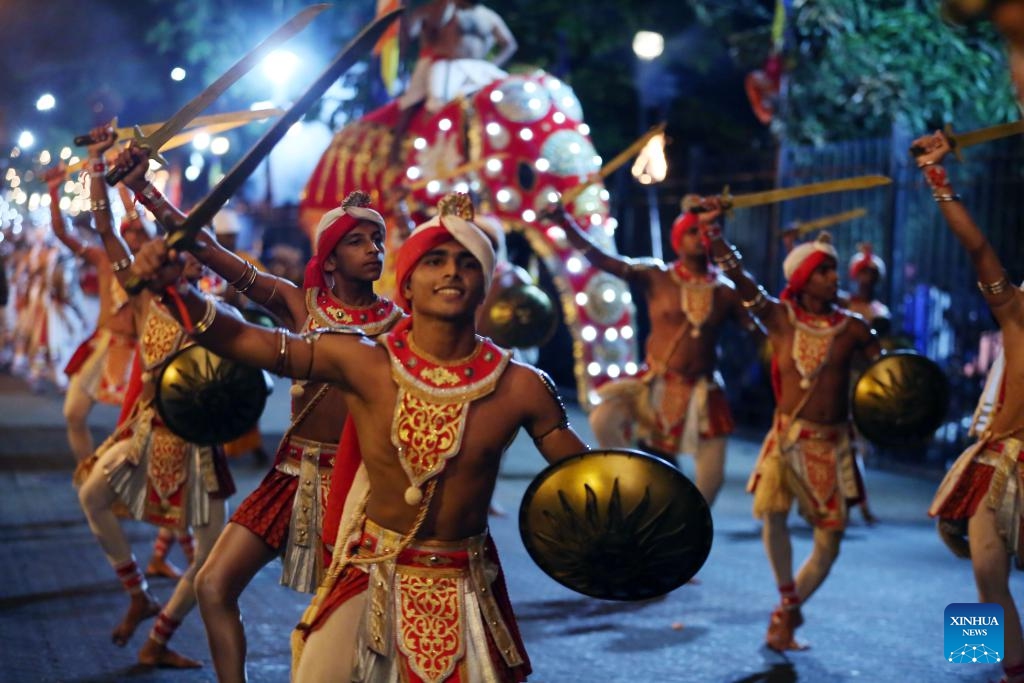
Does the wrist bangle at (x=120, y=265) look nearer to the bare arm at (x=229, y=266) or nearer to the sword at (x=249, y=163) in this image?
the bare arm at (x=229, y=266)

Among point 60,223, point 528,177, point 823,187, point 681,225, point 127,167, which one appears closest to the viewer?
point 127,167

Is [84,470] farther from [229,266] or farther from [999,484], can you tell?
[999,484]

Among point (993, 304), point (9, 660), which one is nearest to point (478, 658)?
point (993, 304)

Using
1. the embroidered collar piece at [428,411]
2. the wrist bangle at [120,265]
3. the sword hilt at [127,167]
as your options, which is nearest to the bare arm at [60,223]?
the wrist bangle at [120,265]

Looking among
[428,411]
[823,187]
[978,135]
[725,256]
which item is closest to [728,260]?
[725,256]

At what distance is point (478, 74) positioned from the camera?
1352 centimetres

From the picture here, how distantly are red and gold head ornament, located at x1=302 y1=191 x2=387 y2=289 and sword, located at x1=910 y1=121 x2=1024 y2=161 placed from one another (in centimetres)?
198

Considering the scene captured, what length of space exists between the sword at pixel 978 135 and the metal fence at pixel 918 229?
6.71 meters

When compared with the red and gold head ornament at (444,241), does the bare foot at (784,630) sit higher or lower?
lower

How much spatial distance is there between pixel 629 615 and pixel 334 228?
3.22 metres

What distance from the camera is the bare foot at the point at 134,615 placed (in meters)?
6.60

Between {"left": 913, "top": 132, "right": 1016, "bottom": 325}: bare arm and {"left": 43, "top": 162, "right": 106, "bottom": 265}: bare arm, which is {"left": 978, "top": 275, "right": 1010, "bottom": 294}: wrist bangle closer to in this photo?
{"left": 913, "top": 132, "right": 1016, "bottom": 325}: bare arm

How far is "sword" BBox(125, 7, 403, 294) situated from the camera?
11.1ft

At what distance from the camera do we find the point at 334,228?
521cm
